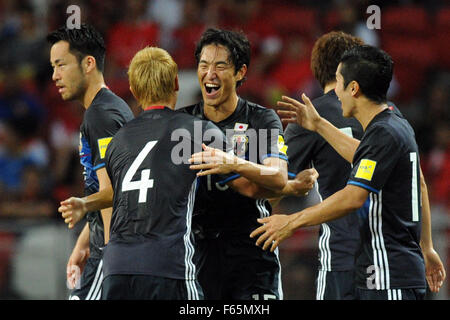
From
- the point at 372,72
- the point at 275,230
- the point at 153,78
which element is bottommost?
the point at 275,230

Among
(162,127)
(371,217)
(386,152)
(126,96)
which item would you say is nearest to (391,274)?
(371,217)

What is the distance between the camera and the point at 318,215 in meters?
4.05

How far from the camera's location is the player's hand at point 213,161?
3842mm

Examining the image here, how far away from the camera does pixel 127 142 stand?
4.04 meters

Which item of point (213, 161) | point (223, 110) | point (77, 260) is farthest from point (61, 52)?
point (213, 161)

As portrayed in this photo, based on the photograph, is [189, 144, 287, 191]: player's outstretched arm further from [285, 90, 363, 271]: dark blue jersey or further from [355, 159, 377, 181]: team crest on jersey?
[285, 90, 363, 271]: dark blue jersey

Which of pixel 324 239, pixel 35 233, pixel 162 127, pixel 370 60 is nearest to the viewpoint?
pixel 162 127

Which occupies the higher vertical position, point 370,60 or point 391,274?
point 370,60

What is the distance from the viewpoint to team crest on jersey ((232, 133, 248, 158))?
4.55m

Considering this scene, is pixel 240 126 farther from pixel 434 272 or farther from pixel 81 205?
pixel 434 272

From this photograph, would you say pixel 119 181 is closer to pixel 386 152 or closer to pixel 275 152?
pixel 275 152

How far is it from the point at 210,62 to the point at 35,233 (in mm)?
3884

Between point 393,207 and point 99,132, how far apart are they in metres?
1.84

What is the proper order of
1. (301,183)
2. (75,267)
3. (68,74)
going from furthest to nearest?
(75,267) < (68,74) < (301,183)
